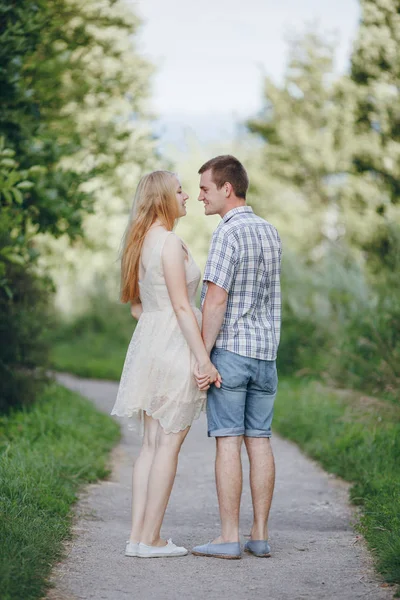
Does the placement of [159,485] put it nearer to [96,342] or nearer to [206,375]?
[206,375]

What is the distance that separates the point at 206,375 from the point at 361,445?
339cm

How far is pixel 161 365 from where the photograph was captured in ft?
16.5

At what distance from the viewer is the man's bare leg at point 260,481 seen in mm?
5109

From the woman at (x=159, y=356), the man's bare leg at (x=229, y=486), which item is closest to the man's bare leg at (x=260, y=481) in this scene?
the man's bare leg at (x=229, y=486)

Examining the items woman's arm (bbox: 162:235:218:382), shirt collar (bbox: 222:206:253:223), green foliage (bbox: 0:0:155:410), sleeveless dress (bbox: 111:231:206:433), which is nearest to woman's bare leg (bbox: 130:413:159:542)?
sleeveless dress (bbox: 111:231:206:433)

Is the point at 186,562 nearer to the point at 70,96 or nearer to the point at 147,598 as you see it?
the point at 147,598

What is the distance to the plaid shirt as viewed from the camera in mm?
4969

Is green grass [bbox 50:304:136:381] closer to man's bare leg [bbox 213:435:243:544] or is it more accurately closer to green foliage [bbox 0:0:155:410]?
green foliage [bbox 0:0:155:410]

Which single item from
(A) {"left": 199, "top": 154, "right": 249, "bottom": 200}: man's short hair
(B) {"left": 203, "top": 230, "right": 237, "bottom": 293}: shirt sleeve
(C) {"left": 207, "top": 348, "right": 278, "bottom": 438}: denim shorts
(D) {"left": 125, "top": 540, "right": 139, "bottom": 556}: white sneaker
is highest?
(A) {"left": 199, "top": 154, "right": 249, "bottom": 200}: man's short hair

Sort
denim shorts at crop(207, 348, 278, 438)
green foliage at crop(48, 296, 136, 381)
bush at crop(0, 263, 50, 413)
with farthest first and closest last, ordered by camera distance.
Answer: green foliage at crop(48, 296, 136, 381)
bush at crop(0, 263, 50, 413)
denim shorts at crop(207, 348, 278, 438)

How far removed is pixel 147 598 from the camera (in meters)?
4.14

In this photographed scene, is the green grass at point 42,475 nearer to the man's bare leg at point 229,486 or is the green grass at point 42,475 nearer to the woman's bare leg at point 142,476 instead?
the woman's bare leg at point 142,476

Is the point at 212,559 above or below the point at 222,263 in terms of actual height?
below

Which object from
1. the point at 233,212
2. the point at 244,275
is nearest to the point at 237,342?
the point at 244,275
